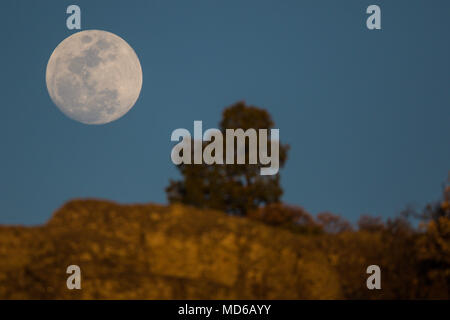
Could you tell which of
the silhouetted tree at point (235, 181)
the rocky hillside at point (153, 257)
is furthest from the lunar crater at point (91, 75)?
the rocky hillside at point (153, 257)

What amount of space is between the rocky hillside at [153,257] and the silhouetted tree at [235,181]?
54.5 ft

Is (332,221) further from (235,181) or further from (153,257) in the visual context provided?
(153,257)

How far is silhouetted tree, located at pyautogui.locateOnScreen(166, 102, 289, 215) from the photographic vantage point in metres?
28.5

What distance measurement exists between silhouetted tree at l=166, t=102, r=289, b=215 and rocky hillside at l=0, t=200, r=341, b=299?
16.6 metres

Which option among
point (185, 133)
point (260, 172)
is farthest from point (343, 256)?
point (185, 133)

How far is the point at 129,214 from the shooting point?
1097cm

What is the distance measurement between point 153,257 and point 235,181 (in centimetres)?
1839

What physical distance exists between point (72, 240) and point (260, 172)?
1920 cm

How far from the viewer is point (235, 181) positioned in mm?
28922

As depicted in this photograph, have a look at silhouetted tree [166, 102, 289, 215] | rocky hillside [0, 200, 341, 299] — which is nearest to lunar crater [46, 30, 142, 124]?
silhouetted tree [166, 102, 289, 215]

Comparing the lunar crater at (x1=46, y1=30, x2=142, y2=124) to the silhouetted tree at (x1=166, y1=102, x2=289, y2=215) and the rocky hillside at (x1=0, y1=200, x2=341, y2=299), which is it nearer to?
the silhouetted tree at (x1=166, y1=102, x2=289, y2=215)

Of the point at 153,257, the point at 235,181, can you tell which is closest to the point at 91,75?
the point at 235,181
